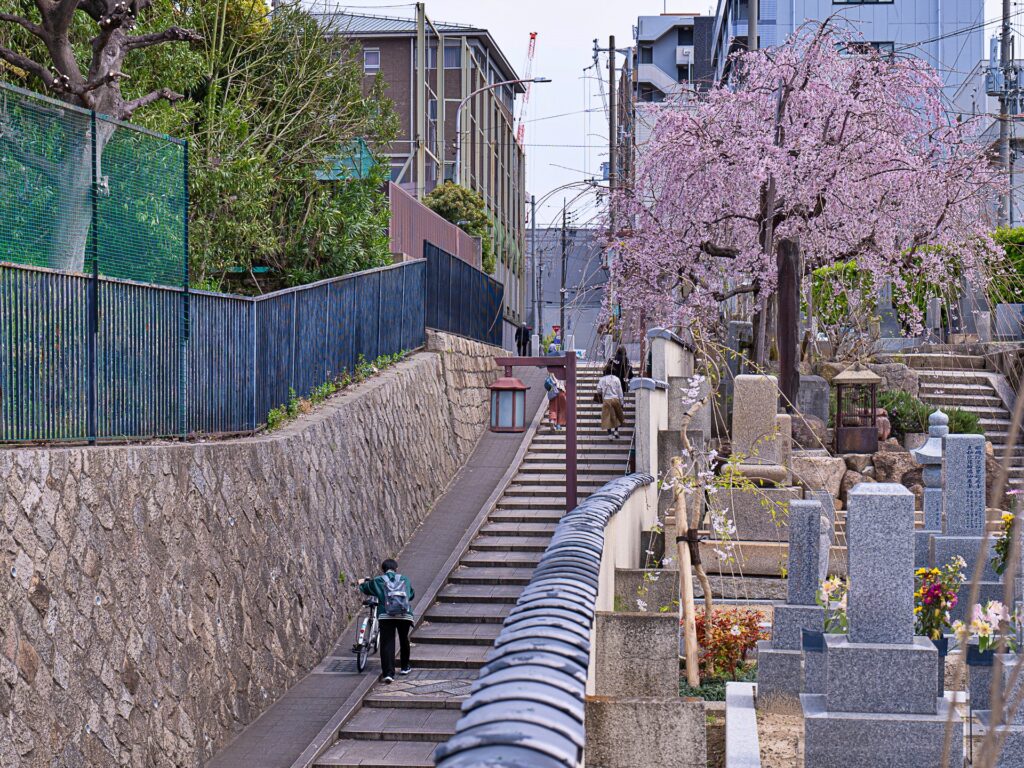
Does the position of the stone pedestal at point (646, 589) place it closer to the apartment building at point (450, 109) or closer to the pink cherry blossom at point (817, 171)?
the pink cherry blossom at point (817, 171)

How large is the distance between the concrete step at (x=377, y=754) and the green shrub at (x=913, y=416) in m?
14.5

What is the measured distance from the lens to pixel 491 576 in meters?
18.8

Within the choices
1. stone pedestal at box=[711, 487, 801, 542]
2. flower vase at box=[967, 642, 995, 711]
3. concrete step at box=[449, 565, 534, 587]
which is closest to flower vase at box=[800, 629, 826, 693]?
flower vase at box=[967, 642, 995, 711]

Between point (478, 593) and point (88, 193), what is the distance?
897 centimetres

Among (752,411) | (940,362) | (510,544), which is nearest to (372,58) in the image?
(940,362)

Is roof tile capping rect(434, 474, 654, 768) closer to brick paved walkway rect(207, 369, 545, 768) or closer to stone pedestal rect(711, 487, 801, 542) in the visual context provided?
brick paved walkway rect(207, 369, 545, 768)

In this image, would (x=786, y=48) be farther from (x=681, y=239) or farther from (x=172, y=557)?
(x=172, y=557)

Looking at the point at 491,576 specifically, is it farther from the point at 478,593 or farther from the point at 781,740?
the point at 781,740

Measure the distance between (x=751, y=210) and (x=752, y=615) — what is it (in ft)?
42.8

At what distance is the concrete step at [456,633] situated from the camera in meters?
16.5

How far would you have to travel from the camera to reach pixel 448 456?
958 inches

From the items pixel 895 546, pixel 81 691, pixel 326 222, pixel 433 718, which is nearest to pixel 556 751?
pixel 895 546

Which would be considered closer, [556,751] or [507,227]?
[556,751]

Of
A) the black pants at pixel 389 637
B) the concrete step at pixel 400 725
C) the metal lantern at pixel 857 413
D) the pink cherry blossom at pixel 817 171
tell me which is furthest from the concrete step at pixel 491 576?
the metal lantern at pixel 857 413
